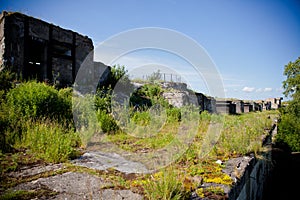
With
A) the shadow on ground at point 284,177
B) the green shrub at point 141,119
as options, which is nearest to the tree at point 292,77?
the shadow on ground at point 284,177

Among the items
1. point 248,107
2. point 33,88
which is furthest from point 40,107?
point 248,107

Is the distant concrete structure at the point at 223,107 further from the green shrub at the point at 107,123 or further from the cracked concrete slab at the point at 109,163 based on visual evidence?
the cracked concrete slab at the point at 109,163

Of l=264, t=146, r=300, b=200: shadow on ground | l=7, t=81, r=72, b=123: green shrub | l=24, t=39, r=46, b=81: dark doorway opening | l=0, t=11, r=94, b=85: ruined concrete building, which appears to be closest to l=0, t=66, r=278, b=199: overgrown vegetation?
l=7, t=81, r=72, b=123: green shrub

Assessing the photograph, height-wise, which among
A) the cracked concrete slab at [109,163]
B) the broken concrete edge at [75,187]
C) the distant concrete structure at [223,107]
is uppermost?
the distant concrete structure at [223,107]

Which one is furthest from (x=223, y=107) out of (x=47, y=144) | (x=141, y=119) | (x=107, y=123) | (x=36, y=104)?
(x=47, y=144)

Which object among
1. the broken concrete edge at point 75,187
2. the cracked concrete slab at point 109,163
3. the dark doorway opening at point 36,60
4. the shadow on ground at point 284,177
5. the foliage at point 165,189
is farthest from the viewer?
the dark doorway opening at point 36,60

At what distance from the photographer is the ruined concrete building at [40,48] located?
7711 mm

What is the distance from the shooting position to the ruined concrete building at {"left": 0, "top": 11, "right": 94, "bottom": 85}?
7.71m

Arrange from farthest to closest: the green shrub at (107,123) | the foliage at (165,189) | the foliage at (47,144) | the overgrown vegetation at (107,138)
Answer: the green shrub at (107,123) < the foliage at (47,144) < the overgrown vegetation at (107,138) < the foliage at (165,189)

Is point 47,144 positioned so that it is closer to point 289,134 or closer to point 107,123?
point 107,123

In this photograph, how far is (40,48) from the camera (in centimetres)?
912

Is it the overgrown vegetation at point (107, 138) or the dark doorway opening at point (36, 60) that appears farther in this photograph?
the dark doorway opening at point (36, 60)

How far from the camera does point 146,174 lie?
2275 mm

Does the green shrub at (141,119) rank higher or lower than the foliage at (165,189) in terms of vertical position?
higher
